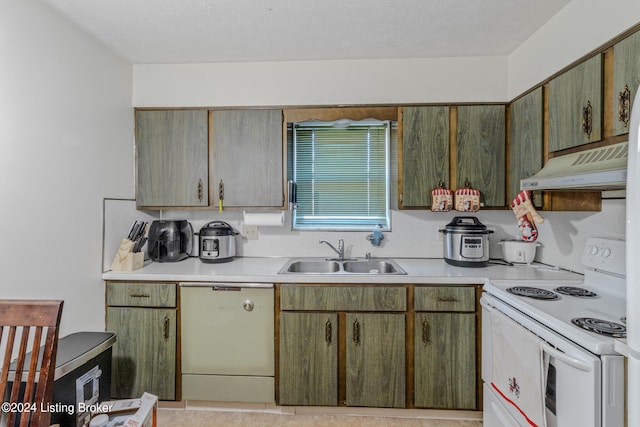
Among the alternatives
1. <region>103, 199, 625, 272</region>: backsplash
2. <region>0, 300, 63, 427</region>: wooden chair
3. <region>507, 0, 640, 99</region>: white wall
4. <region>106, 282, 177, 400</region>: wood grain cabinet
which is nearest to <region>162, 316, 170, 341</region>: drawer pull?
<region>106, 282, 177, 400</region>: wood grain cabinet

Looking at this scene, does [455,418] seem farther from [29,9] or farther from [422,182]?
[29,9]

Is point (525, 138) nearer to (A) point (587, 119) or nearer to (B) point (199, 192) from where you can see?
(A) point (587, 119)

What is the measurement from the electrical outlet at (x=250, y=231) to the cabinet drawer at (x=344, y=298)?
78 centimetres

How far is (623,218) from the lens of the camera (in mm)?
1665

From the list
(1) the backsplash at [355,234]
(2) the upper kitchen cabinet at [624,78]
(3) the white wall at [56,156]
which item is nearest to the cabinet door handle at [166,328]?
(3) the white wall at [56,156]

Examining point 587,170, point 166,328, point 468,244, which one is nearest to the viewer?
point 587,170

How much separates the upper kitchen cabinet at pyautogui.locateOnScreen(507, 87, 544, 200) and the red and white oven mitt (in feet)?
0.42

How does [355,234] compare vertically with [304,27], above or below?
below

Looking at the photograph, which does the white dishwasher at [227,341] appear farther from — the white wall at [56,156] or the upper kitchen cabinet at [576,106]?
the upper kitchen cabinet at [576,106]

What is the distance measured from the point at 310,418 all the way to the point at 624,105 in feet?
7.72

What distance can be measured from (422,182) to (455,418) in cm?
159

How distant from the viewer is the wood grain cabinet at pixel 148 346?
6.95ft

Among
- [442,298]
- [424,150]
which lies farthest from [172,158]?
[442,298]

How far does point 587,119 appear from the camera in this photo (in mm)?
1563
